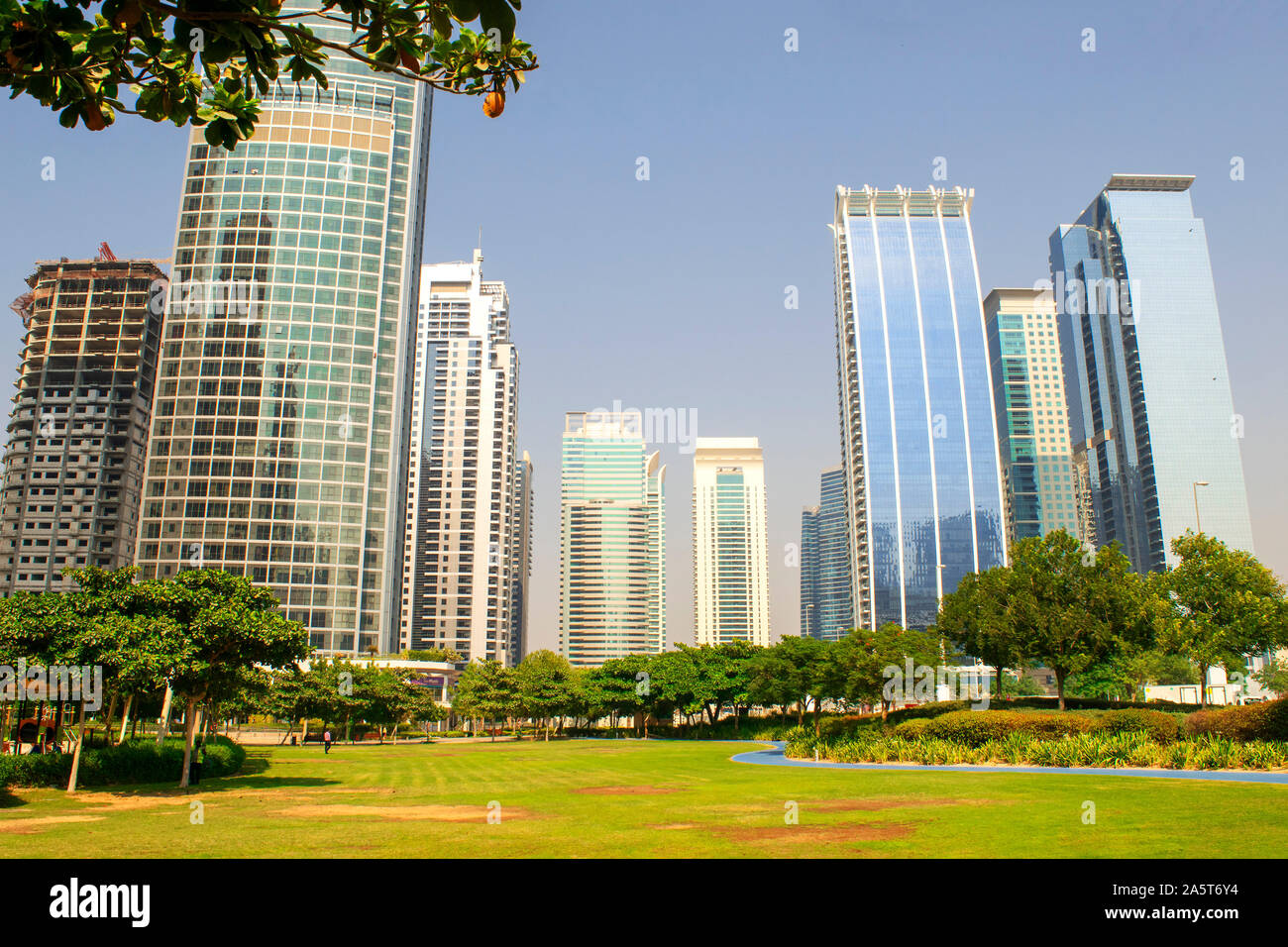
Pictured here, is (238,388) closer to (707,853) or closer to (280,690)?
(280,690)

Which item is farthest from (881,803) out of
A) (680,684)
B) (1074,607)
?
(680,684)

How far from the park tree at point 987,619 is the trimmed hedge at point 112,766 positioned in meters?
38.3

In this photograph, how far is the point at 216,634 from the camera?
969 inches

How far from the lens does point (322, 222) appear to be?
123m

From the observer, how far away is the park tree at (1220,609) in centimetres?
4253

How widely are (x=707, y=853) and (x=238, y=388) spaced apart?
122m

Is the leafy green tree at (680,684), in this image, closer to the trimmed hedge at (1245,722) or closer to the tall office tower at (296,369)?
the trimmed hedge at (1245,722)

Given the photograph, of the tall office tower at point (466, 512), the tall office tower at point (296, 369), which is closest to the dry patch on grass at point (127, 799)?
the tall office tower at point (296, 369)

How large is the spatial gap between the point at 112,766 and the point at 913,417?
166000 mm

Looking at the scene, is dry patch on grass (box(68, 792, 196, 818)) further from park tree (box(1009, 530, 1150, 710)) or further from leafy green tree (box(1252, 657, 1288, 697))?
leafy green tree (box(1252, 657, 1288, 697))

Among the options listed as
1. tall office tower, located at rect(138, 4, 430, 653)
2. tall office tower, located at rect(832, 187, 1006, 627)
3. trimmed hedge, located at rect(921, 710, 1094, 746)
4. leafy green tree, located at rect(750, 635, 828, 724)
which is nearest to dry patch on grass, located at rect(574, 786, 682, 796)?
trimmed hedge, located at rect(921, 710, 1094, 746)
